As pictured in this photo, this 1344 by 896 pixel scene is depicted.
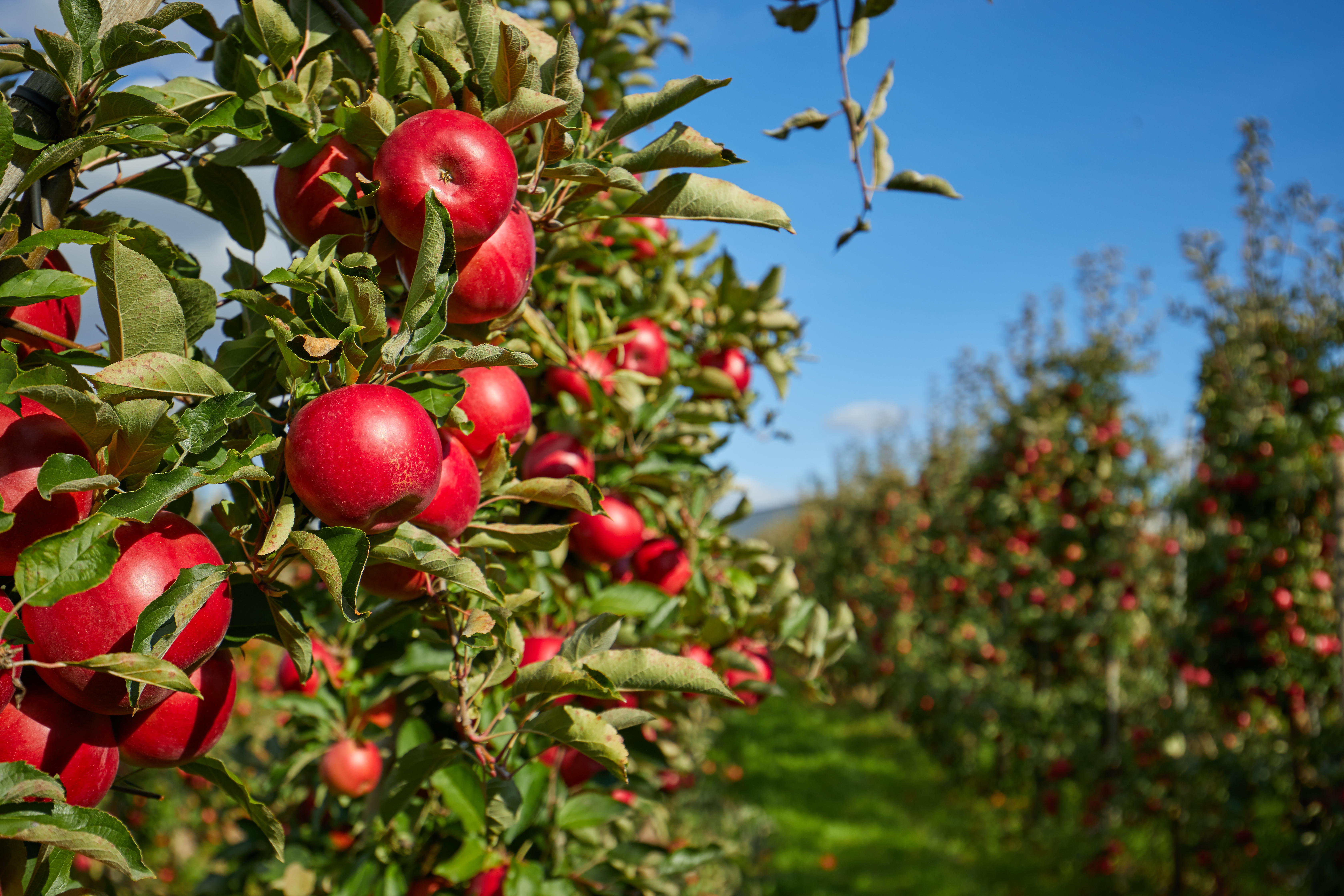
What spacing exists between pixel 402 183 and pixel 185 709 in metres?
0.47

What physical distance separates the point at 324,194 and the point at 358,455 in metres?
0.33

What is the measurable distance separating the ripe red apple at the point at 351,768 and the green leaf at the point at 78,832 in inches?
39.2

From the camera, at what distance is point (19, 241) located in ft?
2.30

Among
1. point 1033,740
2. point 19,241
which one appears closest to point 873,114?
point 19,241

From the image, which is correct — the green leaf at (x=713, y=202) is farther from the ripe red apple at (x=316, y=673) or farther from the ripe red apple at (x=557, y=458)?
the ripe red apple at (x=316, y=673)

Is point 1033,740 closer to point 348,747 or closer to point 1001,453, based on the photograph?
point 1001,453

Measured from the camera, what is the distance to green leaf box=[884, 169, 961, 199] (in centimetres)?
107

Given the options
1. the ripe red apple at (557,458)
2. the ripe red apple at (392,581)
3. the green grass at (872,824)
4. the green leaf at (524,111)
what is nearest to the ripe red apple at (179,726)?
the ripe red apple at (392,581)

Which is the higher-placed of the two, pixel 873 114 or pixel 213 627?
pixel 873 114

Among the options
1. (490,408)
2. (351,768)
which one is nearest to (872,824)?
(351,768)

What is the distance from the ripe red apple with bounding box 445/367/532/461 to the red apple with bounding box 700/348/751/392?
93cm

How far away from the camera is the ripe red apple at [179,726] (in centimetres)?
69

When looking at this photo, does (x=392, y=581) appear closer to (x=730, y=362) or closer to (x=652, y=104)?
(x=652, y=104)

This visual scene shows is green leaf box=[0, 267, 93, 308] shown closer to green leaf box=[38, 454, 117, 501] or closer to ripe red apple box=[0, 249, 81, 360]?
ripe red apple box=[0, 249, 81, 360]
